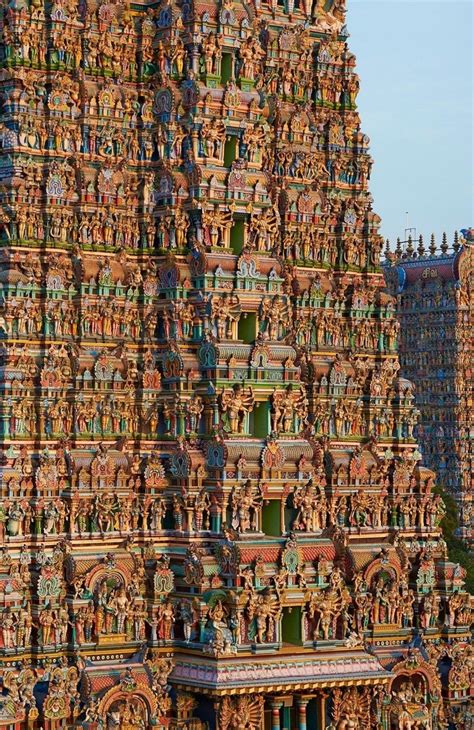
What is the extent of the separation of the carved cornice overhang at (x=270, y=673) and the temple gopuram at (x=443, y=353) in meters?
60.5

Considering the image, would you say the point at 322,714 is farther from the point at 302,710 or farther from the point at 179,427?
the point at 179,427

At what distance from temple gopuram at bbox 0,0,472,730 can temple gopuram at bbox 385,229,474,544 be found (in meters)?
56.4

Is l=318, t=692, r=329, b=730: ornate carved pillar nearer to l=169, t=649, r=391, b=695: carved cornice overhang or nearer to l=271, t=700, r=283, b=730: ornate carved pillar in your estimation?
l=169, t=649, r=391, b=695: carved cornice overhang

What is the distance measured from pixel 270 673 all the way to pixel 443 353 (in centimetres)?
6660

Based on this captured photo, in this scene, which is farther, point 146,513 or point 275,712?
point 146,513

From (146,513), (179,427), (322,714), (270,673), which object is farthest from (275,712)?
(179,427)

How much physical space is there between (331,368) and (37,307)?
9.59m

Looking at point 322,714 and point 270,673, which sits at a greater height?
point 270,673

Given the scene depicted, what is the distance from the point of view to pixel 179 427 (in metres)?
64.0

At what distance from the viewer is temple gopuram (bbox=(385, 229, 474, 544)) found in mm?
125812

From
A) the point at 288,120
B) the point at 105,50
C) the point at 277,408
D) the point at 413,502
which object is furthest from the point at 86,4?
the point at 413,502

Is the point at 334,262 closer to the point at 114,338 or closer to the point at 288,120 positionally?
the point at 288,120

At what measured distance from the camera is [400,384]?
232 feet

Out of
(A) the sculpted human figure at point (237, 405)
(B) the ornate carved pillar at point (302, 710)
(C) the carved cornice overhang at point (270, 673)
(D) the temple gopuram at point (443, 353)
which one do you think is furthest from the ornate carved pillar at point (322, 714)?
(D) the temple gopuram at point (443, 353)
